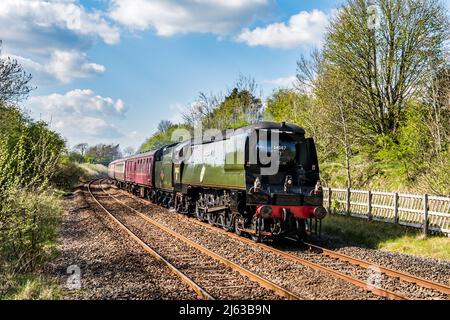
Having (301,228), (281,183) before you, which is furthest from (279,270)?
(281,183)

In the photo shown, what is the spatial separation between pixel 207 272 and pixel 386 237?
6.74 meters

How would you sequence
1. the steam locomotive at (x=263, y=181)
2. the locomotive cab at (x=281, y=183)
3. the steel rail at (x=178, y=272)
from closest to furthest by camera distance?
the steel rail at (x=178, y=272) < the locomotive cab at (x=281, y=183) < the steam locomotive at (x=263, y=181)

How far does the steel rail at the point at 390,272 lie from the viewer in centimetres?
763

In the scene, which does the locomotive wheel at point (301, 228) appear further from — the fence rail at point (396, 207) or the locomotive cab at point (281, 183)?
the fence rail at point (396, 207)

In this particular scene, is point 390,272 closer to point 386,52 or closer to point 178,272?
point 178,272

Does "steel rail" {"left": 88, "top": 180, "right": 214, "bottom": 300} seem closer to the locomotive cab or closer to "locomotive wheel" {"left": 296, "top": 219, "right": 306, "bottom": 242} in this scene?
the locomotive cab

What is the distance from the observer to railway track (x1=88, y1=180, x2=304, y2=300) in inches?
282

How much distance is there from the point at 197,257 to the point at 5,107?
18.2 metres

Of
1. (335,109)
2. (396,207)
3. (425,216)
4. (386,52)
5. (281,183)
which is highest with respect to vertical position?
(386,52)

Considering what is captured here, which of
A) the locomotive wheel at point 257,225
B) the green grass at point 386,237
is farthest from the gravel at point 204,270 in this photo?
the green grass at point 386,237

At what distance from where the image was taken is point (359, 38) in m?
22.8

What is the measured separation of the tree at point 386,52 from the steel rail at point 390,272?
13660 mm

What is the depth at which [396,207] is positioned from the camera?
1370 centimetres
